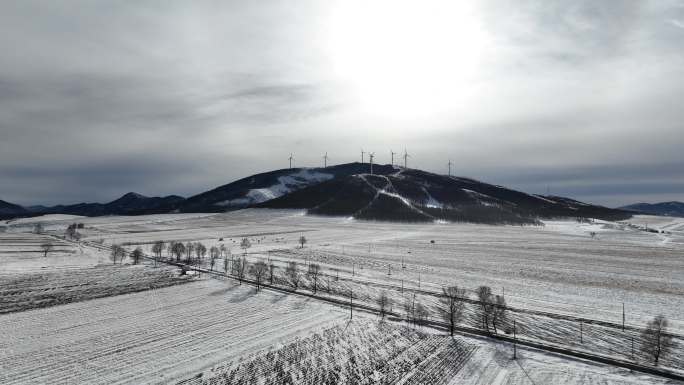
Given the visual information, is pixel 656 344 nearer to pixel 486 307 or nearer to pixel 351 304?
pixel 486 307

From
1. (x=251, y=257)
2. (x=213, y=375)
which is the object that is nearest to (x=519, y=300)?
(x=213, y=375)

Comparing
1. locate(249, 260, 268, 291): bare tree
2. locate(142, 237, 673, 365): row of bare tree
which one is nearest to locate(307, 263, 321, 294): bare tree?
locate(142, 237, 673, 365): row of bare tree

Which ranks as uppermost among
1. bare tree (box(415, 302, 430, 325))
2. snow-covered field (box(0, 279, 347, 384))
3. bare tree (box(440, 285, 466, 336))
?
bare tree (box(440, 285, 466, 336))

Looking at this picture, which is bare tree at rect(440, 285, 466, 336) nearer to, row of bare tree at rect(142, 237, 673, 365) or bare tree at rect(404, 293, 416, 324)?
row of bare tree at rect(142, 237, 673, 365)

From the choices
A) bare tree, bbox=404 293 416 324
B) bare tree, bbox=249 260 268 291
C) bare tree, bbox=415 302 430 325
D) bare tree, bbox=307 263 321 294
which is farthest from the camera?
bare tree, bbox=249 260 268 291

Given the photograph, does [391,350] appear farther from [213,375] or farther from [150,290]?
[150,290]

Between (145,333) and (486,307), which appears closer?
(145,333)

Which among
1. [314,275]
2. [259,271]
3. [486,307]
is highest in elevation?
[259,271]

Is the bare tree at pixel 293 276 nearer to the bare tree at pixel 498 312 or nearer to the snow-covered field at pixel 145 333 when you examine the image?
the snow-covered field at pixel 145 333

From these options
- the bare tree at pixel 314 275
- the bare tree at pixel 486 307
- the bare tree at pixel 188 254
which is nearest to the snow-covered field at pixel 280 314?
the bare tree at pixel 314 275

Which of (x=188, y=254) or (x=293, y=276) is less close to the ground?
(x=188, y=254)

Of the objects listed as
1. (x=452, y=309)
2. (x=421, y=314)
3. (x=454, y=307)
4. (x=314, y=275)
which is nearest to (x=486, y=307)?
(x=454, y=307)
